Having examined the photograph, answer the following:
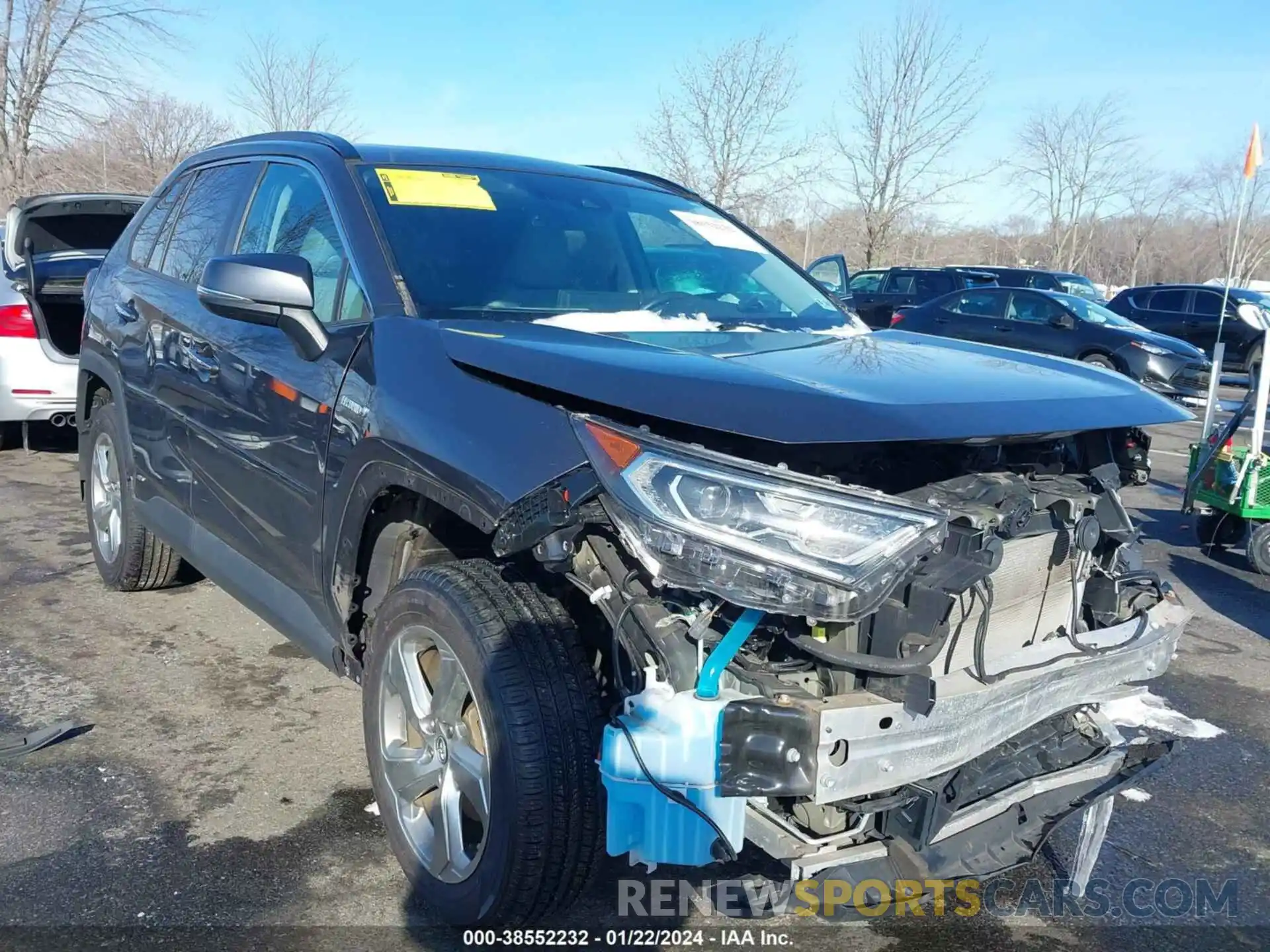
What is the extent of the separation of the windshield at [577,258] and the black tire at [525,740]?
830mm

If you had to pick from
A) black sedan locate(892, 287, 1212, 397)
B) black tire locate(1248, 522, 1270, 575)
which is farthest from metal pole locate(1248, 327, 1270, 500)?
black sedan locate(892, 287, 1212, 397)

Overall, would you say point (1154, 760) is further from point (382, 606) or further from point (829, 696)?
point (382, 606)

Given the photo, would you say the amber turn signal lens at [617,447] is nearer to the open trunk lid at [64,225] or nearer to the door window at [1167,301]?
the open trunk lid at [64,225]

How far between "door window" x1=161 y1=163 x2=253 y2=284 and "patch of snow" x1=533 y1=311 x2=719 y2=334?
157 centimetres

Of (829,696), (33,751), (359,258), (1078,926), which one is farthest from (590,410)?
(33,751)

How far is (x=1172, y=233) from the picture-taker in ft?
175

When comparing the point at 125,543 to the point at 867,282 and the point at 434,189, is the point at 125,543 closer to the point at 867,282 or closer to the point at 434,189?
the point at 434,189

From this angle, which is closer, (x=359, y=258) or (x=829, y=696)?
(x=829, y=696)

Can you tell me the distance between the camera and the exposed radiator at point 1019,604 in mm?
2207

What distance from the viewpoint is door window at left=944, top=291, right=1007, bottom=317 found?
619 inches

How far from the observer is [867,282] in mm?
20281

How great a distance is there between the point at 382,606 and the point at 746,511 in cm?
110

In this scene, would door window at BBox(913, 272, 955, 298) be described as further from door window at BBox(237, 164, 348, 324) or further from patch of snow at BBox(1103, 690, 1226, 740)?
door window at BBox(237, 164, 348, 324)

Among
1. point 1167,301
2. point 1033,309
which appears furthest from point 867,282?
point 1167,301
